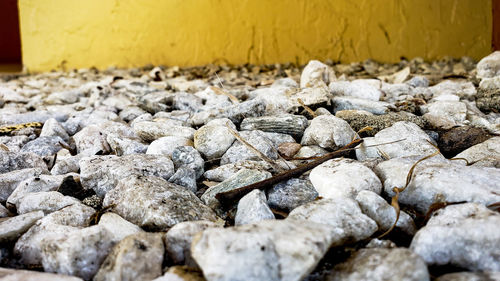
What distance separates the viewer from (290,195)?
102 centimetres

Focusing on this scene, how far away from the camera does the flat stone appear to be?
49.6 inches

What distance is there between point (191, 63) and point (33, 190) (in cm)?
285

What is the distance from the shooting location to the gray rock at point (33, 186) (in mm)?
1075

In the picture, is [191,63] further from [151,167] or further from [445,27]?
[151,167]

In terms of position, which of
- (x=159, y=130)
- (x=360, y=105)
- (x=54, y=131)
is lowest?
(x=54, y=131)

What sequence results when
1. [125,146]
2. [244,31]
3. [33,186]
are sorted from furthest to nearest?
[244,31]
[125,146]
[33,186]

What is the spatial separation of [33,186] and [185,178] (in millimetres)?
377

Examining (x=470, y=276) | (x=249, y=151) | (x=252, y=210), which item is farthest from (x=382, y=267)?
(x=249, y=151)

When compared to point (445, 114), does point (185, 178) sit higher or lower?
lower

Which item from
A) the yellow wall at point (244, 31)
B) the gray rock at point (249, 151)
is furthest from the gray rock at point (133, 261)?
the yellow wall at point (244, 31)

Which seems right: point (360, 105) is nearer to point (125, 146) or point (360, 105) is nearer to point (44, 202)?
point (125, 146)

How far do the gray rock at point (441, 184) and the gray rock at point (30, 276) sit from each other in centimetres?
68

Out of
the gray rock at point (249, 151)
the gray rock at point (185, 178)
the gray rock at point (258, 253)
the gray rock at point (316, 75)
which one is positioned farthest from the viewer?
the gray rock at point (316, 75)

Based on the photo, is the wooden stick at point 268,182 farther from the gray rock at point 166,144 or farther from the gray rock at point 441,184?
the gray rock at point 166,144
